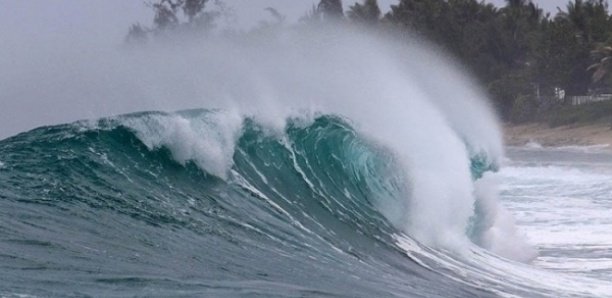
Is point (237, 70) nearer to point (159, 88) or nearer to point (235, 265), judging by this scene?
point (159, 88)

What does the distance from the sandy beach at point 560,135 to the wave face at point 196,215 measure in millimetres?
33749

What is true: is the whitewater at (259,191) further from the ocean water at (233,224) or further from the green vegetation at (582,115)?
the green vegetation at (582,115)

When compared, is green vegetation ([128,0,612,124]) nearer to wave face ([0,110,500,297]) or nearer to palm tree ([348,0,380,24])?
palm tree ([348,0,380,24])

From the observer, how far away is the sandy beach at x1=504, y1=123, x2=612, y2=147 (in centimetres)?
4966

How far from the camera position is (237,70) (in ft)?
60.3

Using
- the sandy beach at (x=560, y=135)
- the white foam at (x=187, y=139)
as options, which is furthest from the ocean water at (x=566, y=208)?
the sandy beach at (x=560, y=135)

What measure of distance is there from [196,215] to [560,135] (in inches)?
1682

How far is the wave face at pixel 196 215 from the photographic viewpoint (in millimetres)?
9008

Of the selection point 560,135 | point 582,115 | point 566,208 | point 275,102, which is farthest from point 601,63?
point 275,102

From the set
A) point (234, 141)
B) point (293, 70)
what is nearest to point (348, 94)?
point (293, 70)

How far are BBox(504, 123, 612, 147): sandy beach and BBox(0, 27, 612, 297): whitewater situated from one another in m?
A: 26.9

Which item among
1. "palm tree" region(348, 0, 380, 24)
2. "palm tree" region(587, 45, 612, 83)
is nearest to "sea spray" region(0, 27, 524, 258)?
"palm tree" region(587, 45, 612, 83)

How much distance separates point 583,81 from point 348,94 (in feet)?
143

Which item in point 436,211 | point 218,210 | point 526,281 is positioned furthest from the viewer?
point 436,211
